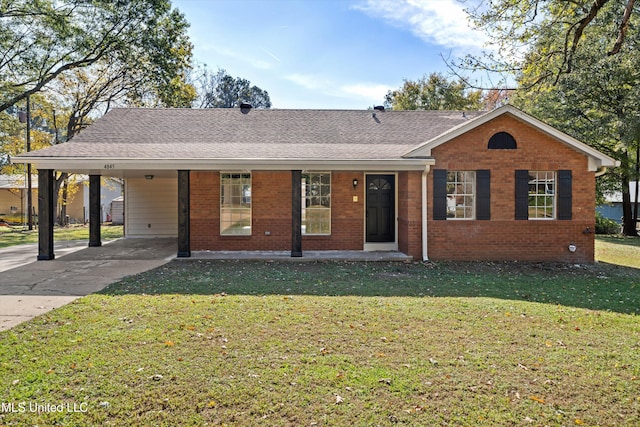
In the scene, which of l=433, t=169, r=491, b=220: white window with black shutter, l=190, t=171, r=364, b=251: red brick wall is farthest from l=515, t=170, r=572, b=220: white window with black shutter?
l=190, t=171, r=364, b=251: red brick wall

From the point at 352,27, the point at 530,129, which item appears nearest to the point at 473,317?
Answer: the point at 530,129

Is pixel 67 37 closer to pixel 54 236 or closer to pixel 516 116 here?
pixel 54 236

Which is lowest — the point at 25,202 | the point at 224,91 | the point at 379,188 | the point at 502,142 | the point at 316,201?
the point at 316,201

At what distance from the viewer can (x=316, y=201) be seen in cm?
1148

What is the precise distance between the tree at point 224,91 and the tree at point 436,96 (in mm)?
18011

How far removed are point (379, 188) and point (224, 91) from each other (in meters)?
38.3

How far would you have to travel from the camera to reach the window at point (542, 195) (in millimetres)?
10492

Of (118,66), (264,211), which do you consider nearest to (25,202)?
(118,66)

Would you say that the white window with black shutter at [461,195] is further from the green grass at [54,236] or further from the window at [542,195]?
the green grass at [54,236]

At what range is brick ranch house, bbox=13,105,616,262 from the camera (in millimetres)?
10109

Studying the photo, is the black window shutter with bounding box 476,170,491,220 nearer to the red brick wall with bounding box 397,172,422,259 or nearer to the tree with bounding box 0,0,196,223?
the red brick wall with bounding box 397,172,422,259

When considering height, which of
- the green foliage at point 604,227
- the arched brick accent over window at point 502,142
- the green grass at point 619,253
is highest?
the arched brick accent over window at point 502,142

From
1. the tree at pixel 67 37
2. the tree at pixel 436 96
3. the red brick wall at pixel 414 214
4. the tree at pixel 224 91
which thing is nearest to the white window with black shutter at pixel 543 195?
the red brick wall at pixel 414 214

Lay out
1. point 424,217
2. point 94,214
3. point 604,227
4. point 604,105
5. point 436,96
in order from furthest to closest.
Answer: point 436,96 < point 604,227 < point 604,105 < point 94,214 < point 424,217
